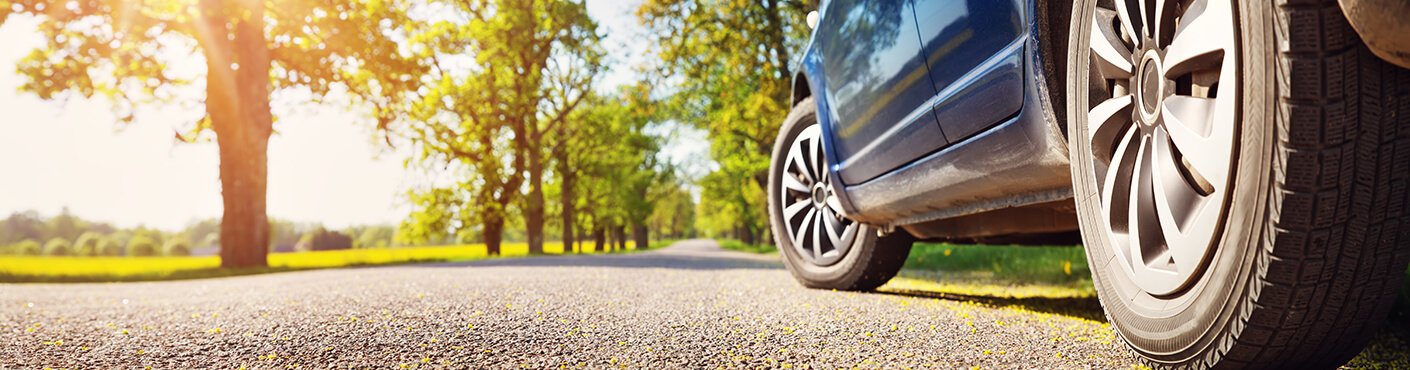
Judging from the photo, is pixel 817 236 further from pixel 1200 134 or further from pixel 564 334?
pixel 1200 134

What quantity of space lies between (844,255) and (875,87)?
3.84 ft

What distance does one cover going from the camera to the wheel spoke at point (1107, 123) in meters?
1.45

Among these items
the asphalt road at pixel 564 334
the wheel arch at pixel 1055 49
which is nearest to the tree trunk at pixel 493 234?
the asphalt road at pixel 564 334

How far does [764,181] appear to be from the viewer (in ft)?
70.8

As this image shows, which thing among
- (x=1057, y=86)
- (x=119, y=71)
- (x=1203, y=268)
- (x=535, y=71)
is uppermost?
(x=535, y=71)

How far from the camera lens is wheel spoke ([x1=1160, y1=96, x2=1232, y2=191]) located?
3.70 feet

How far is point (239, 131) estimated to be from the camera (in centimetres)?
1073

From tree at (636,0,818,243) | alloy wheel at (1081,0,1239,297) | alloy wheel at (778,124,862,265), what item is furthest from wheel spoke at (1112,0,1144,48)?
tree at (636,0,818,243)

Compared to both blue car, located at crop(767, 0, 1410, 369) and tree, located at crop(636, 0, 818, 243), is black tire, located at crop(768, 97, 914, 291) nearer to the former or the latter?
blue car, located at crop(767, 0, 1410, 369)

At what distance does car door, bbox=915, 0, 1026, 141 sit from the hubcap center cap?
447 mm

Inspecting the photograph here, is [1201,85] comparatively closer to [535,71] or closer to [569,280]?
[569,280]

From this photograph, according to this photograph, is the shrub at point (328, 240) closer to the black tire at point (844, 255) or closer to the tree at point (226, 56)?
the tree at point (226, 56)

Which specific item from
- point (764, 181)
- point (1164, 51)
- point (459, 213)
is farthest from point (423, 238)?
point (1164, 51)

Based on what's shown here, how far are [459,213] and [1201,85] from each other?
24.2 meters
